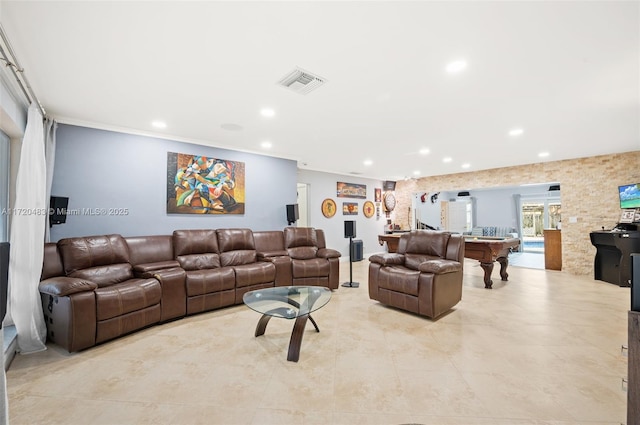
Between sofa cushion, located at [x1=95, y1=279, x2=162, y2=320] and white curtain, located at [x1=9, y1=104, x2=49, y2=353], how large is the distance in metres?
0.57

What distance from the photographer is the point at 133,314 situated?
2852mm

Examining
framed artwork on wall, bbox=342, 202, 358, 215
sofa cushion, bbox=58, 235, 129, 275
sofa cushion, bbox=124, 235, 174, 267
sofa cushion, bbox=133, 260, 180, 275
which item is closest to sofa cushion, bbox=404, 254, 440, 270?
Result: sofa cushion, bbox=133, 260, 180, 275

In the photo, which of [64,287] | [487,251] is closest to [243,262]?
[64,287]

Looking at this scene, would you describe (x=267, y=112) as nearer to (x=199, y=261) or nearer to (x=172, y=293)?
(x=199, y=261)

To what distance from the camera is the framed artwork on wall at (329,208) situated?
23.8 ft

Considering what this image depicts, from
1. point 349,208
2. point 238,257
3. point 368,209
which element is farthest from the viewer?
point 368,209

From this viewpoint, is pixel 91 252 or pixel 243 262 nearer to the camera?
pixel 91 252

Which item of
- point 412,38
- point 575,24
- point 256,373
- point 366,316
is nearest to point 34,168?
point 256,373

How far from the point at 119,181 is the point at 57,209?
0.78 meters

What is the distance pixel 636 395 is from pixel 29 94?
15.4ft

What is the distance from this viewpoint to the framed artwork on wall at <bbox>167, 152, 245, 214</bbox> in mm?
4254

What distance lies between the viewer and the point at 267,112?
3.32m

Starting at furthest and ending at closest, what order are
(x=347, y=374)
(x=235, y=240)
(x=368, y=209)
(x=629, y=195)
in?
(x=368, y=209)
(x=629, y=195)
(x=235, y=240)
(x=347, y=374)

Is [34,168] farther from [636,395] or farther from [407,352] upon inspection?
[636,395]
